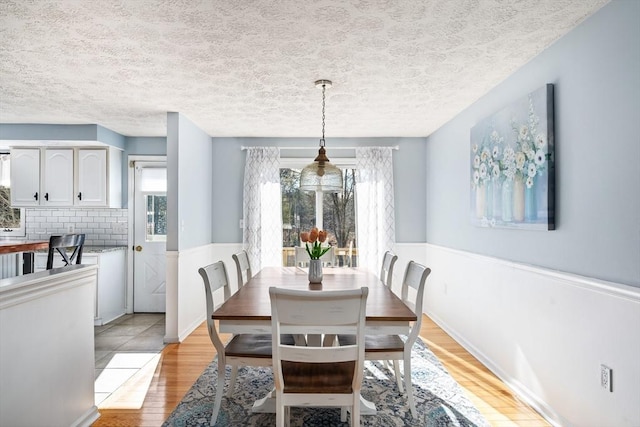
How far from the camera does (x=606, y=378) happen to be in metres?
2.05

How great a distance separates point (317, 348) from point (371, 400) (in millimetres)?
1225

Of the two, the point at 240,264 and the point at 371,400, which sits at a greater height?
the point at 240,264

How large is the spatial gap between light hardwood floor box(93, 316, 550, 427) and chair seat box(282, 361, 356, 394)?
1092 millimetres

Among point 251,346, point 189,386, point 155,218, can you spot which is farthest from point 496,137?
point 155,218

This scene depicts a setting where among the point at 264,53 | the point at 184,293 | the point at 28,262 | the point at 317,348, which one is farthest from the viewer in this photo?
the point at 28,262

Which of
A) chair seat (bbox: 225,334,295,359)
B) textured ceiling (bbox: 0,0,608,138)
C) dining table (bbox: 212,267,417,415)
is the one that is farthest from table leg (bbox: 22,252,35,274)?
chair seat (bbox: 225,334,295,359)

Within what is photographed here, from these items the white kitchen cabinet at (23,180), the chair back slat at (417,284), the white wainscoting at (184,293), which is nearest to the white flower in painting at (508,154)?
the chair back slat at (417,284)

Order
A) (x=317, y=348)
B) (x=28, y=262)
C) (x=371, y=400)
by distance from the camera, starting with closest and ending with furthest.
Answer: (x=317, y=348), (x=371, y=400), (x=28, y=262)

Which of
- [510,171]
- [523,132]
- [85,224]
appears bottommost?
[85,224]

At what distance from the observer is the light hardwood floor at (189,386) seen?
8.38ft

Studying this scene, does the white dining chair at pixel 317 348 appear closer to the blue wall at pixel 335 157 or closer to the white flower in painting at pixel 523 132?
the white flower in painting at pixel 523 132

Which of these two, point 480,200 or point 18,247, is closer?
point 480,200

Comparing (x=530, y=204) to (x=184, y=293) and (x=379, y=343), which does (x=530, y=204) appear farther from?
(x=184, y=293)

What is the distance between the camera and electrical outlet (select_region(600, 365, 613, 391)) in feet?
6.66
